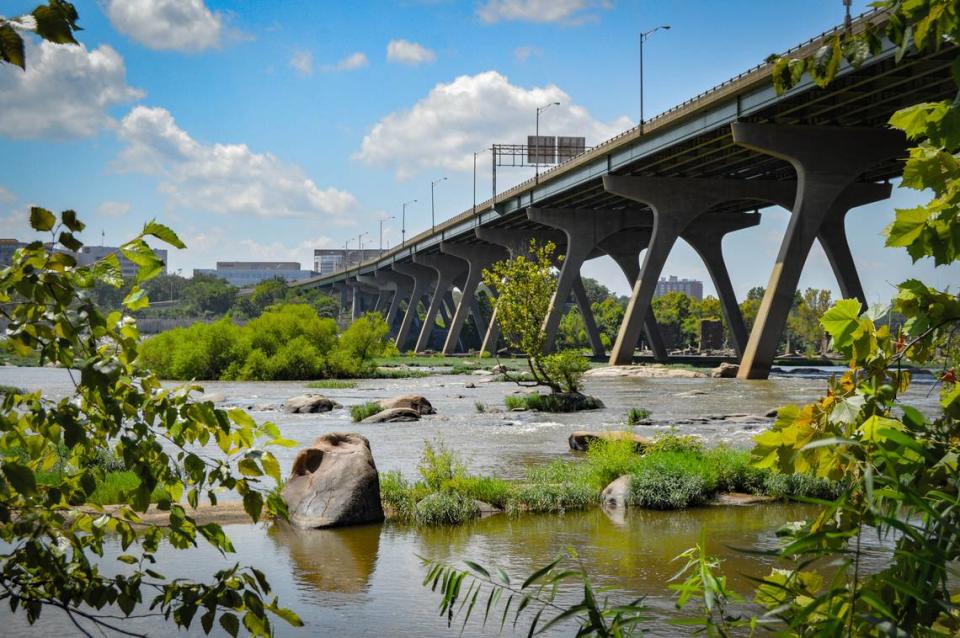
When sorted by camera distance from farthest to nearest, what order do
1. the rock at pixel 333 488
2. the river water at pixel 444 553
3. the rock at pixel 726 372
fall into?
the rock at pixel 726 372, the rock at pixel 333 488, the river water at pixel 444 553

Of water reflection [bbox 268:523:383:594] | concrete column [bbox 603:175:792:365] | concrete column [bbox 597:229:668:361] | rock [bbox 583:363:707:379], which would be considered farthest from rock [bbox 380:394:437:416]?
concrete column [bbox 597:229:668:361]

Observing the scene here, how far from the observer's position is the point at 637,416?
28.1m

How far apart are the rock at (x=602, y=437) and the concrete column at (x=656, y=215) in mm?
41526

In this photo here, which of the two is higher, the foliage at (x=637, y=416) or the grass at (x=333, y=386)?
the grass at (x=333, y=386)

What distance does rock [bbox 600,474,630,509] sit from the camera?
Answer: 13.9 m

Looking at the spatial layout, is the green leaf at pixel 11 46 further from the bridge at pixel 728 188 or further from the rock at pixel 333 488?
the bridge at pixel 728 188

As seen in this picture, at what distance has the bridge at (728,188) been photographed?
140 ft

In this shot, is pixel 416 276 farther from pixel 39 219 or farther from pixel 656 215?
pixel 39 219

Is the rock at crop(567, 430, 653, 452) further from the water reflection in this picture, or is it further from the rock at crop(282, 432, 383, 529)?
the water reflection

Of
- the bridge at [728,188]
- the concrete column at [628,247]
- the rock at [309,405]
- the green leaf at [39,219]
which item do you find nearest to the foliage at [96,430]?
the green leaf at [39,219]

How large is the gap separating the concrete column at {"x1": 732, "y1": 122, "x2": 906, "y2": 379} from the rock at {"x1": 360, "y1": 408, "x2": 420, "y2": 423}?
23885 millimetres

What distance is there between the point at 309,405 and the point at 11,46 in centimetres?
3159

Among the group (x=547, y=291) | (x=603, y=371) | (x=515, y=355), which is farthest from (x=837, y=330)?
(x=515, y=355)

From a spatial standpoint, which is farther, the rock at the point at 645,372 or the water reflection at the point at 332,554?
the rock at the point at 645,372
